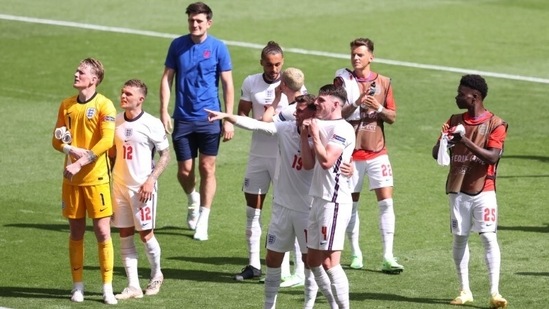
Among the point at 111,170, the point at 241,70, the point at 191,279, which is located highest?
the point at 241,70

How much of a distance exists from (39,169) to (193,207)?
3512mm

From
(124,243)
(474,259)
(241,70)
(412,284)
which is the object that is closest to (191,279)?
(124,243)

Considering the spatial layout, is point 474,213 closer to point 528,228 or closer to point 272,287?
point 272,287

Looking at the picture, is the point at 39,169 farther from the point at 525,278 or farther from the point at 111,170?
the point at 525,278

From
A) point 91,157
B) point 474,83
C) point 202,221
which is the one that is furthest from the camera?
point 202,221

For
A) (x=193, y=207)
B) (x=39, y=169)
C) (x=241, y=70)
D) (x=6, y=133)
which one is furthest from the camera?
(x=241, y=70)

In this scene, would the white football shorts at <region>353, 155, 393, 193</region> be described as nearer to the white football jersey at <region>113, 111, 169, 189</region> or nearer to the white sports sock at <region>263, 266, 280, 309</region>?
the white football jersey at <region>113, 111, 169, 189</region>

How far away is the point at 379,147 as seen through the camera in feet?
46.4

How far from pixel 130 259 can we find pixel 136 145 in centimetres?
110

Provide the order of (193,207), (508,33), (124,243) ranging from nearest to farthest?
(124,243), (193,207), (508,33)

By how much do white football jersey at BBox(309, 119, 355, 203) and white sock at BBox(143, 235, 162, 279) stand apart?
82.3 inches

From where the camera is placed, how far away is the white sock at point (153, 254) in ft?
42.6

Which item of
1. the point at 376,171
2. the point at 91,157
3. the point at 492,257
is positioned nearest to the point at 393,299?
the point at 492,257

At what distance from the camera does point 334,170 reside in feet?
37.6
